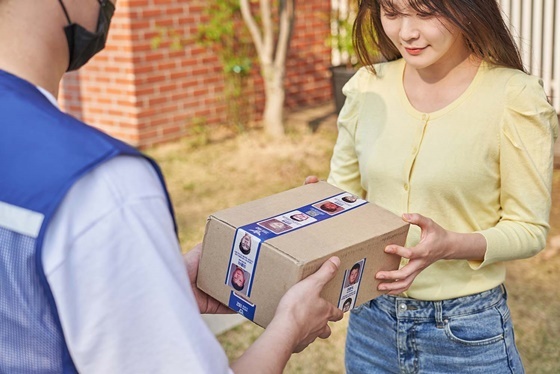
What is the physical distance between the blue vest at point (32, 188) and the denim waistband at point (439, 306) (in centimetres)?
115

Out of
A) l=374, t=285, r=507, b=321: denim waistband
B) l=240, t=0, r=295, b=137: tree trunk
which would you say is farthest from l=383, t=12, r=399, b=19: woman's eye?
l=240, t=0, r=295, b=137: tree trunk

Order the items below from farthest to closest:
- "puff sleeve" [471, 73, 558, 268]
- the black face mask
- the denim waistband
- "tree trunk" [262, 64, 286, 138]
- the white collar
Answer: "tree trunk" [262, 64, 286, 138], the denim waistband, "puff sleeve" [471, 73, 558, 268], the black face mask, the white collar

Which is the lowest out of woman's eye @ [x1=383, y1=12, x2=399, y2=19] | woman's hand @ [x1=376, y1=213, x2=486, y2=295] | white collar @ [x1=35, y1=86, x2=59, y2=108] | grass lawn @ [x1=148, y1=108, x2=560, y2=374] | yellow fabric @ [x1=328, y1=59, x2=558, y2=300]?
grass lawn @ [x1=148, y1=108, x2=560, y2=374]

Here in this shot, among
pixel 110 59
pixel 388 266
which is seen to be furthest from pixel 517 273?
pixel 110 59

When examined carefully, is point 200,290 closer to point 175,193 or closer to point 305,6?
point 175,193

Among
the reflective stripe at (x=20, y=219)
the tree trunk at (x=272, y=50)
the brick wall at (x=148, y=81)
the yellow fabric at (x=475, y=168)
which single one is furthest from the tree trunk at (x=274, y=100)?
the reflective stripe at (x=20, y=219)

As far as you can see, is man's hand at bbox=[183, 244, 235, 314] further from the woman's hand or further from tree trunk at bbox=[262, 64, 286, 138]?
tree trunk at bbox=[262, 64, 286, 138]

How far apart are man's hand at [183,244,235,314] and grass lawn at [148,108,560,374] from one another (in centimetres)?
202

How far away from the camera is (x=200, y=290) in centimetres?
192

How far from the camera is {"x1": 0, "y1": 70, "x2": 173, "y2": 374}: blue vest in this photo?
1104 millimetres

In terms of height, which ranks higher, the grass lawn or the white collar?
the white collar

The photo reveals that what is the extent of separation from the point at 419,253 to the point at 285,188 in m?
4.20

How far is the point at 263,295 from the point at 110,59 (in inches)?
212

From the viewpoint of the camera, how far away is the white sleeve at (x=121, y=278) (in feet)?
3.65
